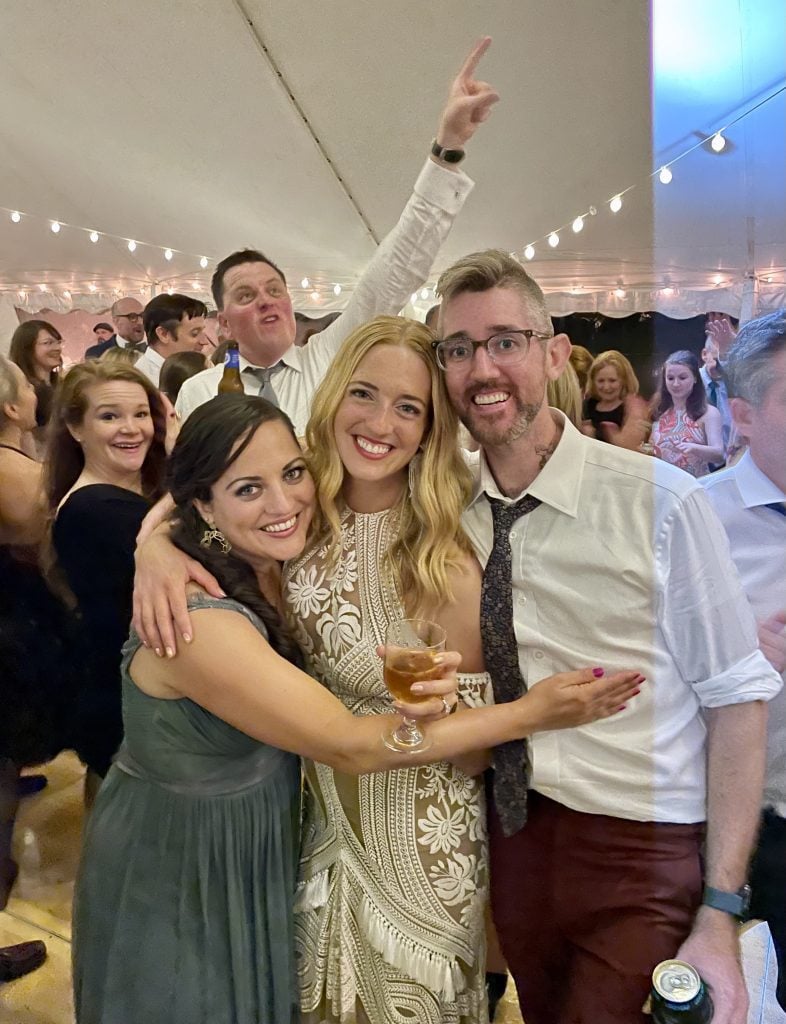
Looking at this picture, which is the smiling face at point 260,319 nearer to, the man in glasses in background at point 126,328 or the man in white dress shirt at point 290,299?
the man in white dress shirt at point 290,299

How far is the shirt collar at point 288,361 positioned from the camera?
1.59 m

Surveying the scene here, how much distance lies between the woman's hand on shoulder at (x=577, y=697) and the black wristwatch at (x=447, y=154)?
3.23 ft

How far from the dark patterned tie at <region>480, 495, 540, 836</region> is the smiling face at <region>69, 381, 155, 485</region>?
89 cm

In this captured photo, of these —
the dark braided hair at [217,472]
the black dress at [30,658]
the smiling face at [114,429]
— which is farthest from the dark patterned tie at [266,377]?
the black dress at [30,658]

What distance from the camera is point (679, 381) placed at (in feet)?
3.92

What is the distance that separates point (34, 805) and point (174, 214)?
1.65 metres

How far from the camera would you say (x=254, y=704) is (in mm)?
1027

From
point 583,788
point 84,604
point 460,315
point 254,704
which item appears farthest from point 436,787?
point 84,604

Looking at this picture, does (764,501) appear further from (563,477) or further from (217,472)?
(217,472)

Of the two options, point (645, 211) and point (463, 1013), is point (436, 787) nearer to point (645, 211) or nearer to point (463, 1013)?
point (463, 1013)

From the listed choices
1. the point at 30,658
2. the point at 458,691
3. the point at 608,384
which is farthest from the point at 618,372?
the point at 30,658

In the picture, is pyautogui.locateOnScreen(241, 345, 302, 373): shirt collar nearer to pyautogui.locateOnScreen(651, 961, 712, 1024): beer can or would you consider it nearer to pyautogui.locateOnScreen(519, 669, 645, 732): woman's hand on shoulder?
pyautogui.locateOnScreen(519, 669, 645, 732): woman's hand on shoulder

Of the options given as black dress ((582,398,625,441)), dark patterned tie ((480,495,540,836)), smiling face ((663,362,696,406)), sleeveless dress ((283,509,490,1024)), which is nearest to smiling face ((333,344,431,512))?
sleeveless dress ((283,509,490,1024))

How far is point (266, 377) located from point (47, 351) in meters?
0.54
